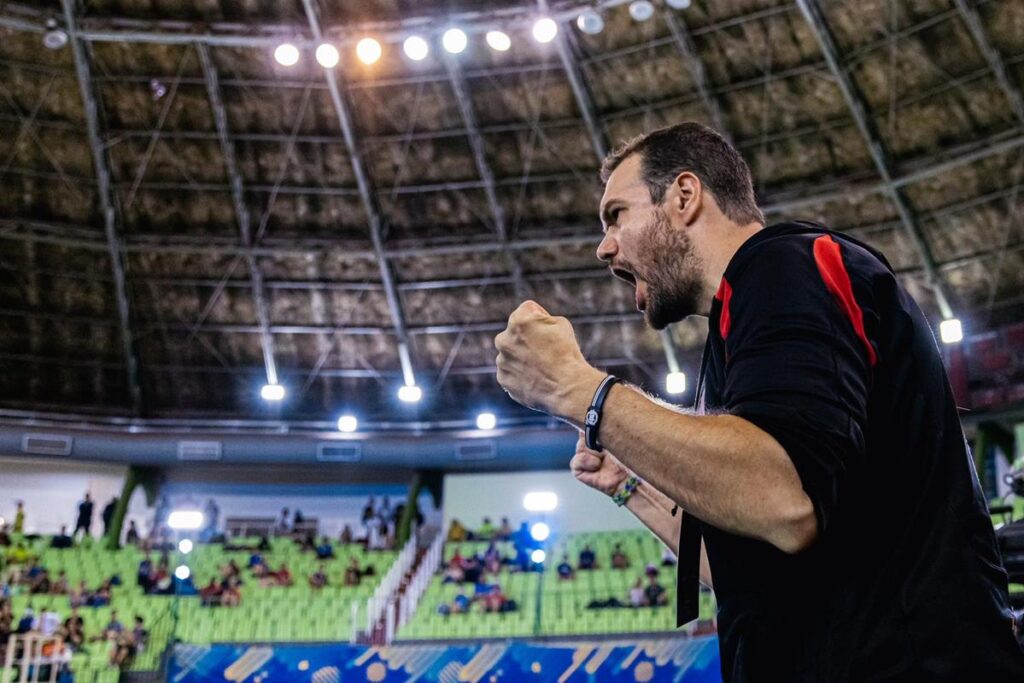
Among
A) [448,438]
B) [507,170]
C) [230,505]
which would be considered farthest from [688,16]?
[230,505]

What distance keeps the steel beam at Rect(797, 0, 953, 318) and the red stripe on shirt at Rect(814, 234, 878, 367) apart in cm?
1996

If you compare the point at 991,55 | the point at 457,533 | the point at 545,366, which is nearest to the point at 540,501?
A: the point at 457,533

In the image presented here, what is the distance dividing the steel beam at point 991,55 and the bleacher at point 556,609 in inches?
439

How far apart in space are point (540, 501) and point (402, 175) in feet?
32.7

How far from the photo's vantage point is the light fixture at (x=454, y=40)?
69.4ft

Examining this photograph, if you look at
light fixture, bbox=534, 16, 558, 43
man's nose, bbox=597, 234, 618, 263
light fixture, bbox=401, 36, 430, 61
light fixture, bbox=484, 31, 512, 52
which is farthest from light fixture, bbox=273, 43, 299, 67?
man's nose, bbox=597, 234, 618, 263

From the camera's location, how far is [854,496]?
1.96 m

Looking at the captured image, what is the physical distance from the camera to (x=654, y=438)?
198 centimetres

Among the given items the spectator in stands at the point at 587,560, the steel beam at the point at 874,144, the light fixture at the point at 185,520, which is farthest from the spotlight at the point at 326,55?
the light fixture at the point at 185,520

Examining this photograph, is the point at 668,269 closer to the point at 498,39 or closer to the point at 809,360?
the point at 809,360

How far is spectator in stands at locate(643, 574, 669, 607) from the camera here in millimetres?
22375

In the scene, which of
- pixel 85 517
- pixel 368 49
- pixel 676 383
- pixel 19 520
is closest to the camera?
pixel 368 49

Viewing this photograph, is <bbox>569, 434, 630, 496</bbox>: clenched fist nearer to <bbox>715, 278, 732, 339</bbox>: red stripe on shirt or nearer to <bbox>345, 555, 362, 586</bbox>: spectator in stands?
<bbox>715, 278, 732, 339</bbox>: red stripe on shirt

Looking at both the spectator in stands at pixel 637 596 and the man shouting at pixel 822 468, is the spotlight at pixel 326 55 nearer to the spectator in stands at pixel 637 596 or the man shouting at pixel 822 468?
the spectator in stands at pixel 637 596
